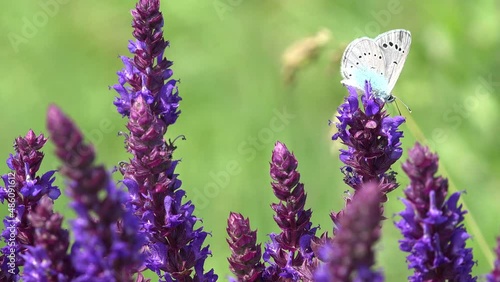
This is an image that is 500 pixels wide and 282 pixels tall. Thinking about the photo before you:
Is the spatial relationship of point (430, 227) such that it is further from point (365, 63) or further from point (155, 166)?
point (365, 63)

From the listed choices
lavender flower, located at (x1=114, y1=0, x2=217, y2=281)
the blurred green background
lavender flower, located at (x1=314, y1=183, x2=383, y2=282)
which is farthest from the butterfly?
lavender flower, located at (x1=314, y1=183, x2=383, y2=282)

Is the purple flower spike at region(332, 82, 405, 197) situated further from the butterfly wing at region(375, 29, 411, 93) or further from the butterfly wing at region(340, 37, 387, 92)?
the butterfly wing at region(375, 29, 411, 93)

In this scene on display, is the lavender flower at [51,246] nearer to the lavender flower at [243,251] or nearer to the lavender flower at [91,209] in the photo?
the lavender flower at [91,209]

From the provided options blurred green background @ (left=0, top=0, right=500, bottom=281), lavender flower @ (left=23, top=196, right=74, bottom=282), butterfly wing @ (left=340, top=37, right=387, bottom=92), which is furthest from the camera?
blurred green background @ (left=0, top=0, right=500, bottom=281)

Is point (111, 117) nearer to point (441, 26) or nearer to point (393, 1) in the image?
point (393, 1)

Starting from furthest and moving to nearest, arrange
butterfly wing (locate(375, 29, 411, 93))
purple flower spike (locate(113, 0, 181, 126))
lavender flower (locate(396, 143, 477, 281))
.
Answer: butterfly wing (locate(375, 29, 411, 93)) → purple flower spike (locate(113, 0, 181, 126)) → lavender flower (locate(396, 143, 477, 281))

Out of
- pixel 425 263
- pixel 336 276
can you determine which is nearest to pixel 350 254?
pixel 336 276

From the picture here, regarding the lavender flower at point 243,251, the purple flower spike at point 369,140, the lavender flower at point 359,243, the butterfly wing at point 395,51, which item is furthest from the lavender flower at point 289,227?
the lavender flower at point 359,243
